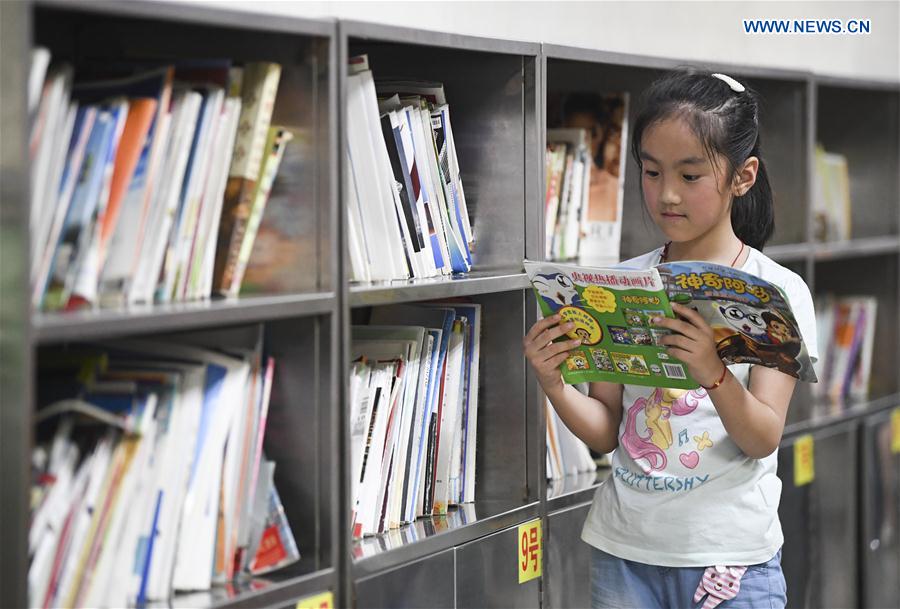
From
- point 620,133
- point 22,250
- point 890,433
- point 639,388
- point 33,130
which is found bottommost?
point 890,433

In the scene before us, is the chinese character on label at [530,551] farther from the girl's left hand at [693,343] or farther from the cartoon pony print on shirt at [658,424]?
the girl's left hand at [693,343]

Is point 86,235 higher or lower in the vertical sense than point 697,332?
higher

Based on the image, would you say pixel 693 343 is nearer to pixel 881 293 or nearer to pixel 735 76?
pixel 735 76

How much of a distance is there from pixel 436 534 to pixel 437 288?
39cm

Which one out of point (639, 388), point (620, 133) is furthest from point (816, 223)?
point (639, 388)

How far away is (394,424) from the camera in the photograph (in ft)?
5.91

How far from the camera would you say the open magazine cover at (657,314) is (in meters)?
1.53

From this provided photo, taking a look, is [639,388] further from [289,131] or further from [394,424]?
[289,131]

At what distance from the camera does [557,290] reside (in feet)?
5.49

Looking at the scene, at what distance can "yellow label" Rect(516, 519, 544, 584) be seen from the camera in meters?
1.95

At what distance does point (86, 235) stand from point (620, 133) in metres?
1.34

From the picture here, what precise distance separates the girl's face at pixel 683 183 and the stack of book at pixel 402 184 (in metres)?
0.36

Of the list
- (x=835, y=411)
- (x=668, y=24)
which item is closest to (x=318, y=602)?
(x=835, y=411)

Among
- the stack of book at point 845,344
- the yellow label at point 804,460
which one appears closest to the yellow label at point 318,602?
the yellow label at point 804,460
